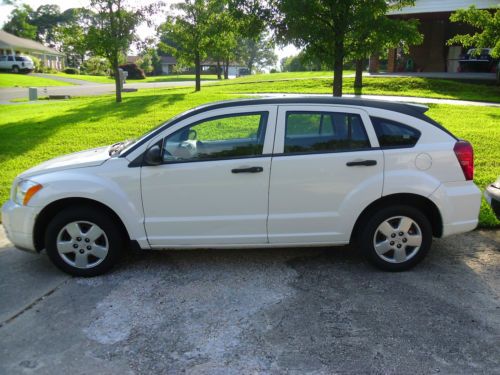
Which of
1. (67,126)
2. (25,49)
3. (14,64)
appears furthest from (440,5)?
(25,49)

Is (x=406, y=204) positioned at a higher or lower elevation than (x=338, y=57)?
lower

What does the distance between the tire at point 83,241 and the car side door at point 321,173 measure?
150 centimetres

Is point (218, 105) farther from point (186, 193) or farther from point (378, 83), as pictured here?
point (378, 83)

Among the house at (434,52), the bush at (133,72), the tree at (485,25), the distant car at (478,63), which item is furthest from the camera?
the bush at (133,72)

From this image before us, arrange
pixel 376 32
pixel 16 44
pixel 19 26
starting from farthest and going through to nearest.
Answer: pixel 19 26
pixel 16 44
pixel 376 32

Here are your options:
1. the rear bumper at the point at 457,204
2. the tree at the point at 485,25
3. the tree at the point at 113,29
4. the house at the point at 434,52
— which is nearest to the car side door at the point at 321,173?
the rear bumper at the point at 457,204

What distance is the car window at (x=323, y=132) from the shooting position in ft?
14.1

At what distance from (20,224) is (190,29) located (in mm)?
19242

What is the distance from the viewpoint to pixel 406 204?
4.39 m

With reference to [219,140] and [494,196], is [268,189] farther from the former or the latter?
[494,196]

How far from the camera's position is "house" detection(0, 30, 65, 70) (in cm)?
6206

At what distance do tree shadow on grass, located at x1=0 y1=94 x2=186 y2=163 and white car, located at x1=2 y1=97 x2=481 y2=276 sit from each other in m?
5.86

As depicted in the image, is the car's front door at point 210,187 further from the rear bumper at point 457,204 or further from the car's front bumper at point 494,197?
the car's front bumper at point 494,197

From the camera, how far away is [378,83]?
2195 centimetres
